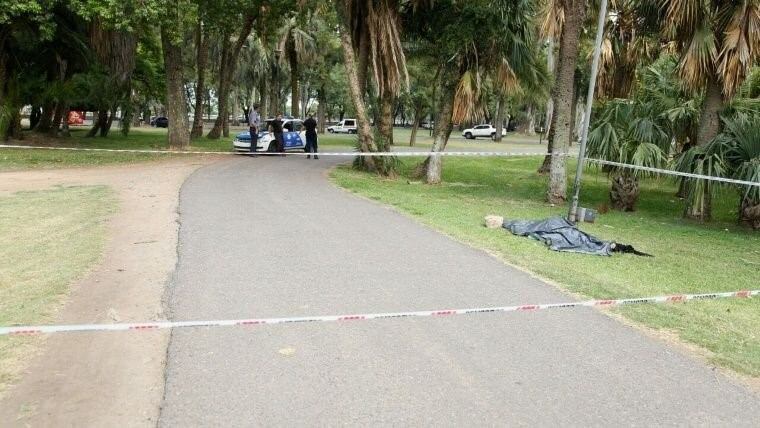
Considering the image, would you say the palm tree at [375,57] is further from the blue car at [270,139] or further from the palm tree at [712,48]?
the palm tree at [712,48]

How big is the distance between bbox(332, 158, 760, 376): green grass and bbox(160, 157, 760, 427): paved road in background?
1.64 ft

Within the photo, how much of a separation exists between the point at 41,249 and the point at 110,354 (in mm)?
3853

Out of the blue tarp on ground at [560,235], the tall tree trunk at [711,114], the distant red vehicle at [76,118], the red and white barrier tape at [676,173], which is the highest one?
the tall tree trunk at [711,114]

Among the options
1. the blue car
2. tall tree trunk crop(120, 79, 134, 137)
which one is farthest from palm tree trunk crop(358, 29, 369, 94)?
tall tree trunk crop(120, 79, 134, 137)

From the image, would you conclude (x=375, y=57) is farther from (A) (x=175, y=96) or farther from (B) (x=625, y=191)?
(A) (x=175, y=96)

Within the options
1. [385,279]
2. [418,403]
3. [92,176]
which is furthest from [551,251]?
[92,176]

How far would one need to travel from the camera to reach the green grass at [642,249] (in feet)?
18.5

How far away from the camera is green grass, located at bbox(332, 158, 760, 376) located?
5.64m

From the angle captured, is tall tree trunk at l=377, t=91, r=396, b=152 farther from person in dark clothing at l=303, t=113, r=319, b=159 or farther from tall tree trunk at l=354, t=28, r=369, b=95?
person in dark clothing at l=303, t=113, r=319, b=159

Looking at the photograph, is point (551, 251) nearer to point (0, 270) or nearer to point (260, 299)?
point (260, 299)

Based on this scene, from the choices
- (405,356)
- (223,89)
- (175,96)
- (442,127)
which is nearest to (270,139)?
(175,96)

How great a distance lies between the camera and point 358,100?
18.5 meters

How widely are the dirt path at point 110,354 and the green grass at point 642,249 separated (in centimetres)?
407

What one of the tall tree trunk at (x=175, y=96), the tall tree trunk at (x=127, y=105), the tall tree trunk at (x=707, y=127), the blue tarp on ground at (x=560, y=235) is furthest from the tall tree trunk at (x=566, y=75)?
the tall tree trunk at (x=127, y=105)
